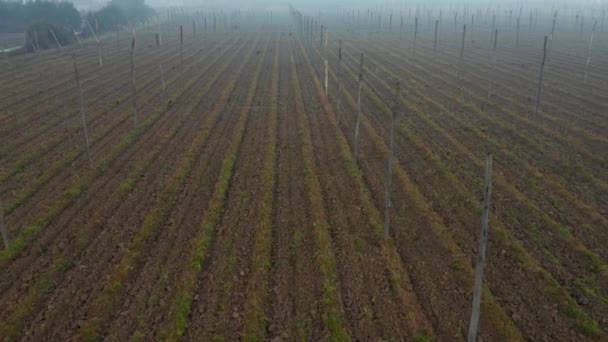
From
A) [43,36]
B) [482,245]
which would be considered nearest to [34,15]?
[43,36]

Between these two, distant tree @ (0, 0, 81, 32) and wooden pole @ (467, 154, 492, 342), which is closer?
wooden pole @ (467, 154, 492, 342)

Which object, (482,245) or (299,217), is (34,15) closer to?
(299,217)

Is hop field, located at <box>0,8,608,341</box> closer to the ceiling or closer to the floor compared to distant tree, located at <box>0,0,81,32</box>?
closer to the floor

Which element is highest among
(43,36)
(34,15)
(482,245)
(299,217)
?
(34,15)

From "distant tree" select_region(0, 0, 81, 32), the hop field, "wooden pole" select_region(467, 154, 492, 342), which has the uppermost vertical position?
"distant tree" select_region(0, 0, 81, 32)

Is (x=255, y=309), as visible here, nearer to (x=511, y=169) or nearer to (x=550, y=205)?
(x=550, y=205)

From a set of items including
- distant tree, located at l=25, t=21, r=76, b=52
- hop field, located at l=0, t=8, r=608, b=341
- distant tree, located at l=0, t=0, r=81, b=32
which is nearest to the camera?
hop field, located at l=0, t=8, r=608, b=341

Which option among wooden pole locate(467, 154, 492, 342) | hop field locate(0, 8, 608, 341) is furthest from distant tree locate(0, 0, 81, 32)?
wooden pole locate(467, 154, 492, 342)

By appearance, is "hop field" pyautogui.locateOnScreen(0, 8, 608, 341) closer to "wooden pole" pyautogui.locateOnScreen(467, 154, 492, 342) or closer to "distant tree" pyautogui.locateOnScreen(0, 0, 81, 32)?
"wooden pole" pyautogui.locateOnScreen(467, 154, 492, 342)

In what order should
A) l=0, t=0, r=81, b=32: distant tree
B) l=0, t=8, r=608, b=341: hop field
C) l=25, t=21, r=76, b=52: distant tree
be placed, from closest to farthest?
l=0, t=8, r=608, b=341: hop field
l=25, t=21, r=76, b=52: distant tree
l=0, t=0, r=81, b=32: distant tree

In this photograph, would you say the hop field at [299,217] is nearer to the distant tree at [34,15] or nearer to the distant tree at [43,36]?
the distant tree at [43,36]

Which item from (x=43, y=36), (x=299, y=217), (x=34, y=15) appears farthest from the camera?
(x=34, y=15)

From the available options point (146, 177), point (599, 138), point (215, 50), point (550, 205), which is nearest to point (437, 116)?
point (599, 138)

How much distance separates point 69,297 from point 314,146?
9.73m
